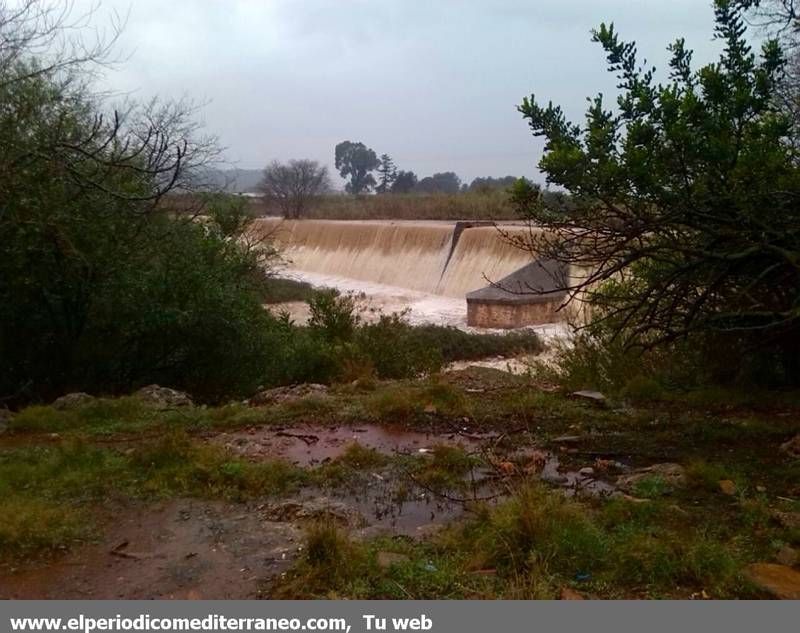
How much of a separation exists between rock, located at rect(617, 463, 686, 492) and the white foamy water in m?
14.5

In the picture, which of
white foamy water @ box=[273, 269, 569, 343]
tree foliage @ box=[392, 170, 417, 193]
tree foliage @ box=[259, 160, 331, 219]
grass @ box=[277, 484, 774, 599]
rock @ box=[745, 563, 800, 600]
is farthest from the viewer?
tree foliage @ box=[392, 170, 417, 193]

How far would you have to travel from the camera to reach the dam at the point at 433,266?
73.4 feet

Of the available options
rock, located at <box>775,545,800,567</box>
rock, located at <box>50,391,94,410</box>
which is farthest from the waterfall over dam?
rock, located at <box>775,545,800,567</box>

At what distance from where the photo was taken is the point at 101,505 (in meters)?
4.48

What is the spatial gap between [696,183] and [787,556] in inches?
99.4

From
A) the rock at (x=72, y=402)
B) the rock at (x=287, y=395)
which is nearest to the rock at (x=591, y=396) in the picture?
the rock at (x=287, y=395)

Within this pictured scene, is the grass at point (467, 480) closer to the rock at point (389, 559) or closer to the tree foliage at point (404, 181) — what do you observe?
the rock at point (389, 559)

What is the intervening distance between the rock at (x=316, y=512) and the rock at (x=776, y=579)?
1844mm

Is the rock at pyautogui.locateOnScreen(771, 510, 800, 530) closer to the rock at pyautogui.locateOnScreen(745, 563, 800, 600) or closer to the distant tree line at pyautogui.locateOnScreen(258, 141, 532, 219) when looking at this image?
the rock at pyautogui.locateOnScreen(745, 563, 800, 600)

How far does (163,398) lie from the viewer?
789 centimetres

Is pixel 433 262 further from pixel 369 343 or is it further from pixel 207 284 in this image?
pixel 207 284

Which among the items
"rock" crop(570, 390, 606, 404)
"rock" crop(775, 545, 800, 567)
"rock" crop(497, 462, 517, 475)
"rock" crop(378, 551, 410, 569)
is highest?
"rock" crop(775, 545, 800, 567)

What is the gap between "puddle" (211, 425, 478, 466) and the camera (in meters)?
5.57

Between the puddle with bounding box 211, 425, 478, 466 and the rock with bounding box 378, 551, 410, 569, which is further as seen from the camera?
the puddle with bounding box 211, 425, 478, 466
